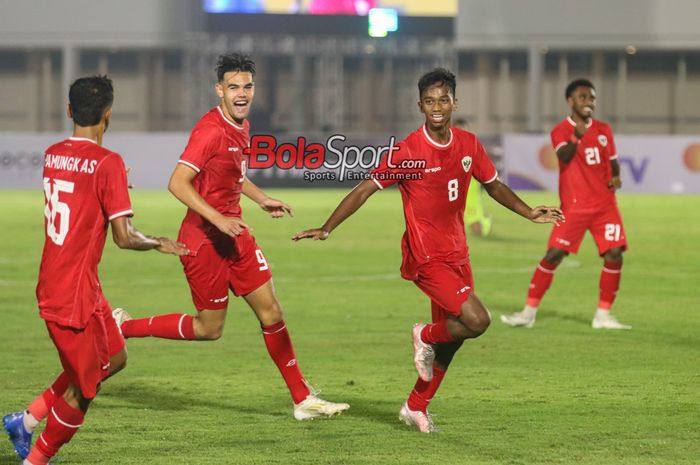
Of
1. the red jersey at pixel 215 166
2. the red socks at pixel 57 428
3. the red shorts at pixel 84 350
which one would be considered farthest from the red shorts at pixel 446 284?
the red socks at pixel 57 428

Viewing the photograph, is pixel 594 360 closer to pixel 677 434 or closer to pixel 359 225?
pixel 677 434

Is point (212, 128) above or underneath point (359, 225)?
above

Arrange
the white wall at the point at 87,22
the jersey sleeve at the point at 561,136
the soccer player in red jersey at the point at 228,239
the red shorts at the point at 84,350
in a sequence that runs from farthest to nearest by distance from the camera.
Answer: the white wall at the point at 87,22
the jersey sleeve at the point at 561,136
the soccer player in red jersey at the point at 228,239
the red shorts at the point at 84,350

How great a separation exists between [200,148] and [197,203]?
44 centimetres

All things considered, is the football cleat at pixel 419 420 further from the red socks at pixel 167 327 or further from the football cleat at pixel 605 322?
the football cleat at pixel 605 322

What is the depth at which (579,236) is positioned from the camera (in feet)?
42.1

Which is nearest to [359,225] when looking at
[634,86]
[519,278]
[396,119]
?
[519,278]

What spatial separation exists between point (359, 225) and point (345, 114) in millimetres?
27678

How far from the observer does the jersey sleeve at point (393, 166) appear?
7914mm

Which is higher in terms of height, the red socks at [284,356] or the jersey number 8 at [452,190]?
the jersey number 8 at [452,190]

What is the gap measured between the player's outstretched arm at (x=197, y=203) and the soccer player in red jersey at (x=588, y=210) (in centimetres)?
528

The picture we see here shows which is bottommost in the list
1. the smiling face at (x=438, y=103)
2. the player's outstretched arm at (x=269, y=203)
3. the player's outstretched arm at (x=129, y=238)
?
the player's outstretched arm at (x=269, y=203)

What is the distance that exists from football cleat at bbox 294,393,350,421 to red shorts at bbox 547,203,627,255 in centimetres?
490

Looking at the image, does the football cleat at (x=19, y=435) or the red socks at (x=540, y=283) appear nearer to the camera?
Answer: the football cleat at (x=19, y=435)
